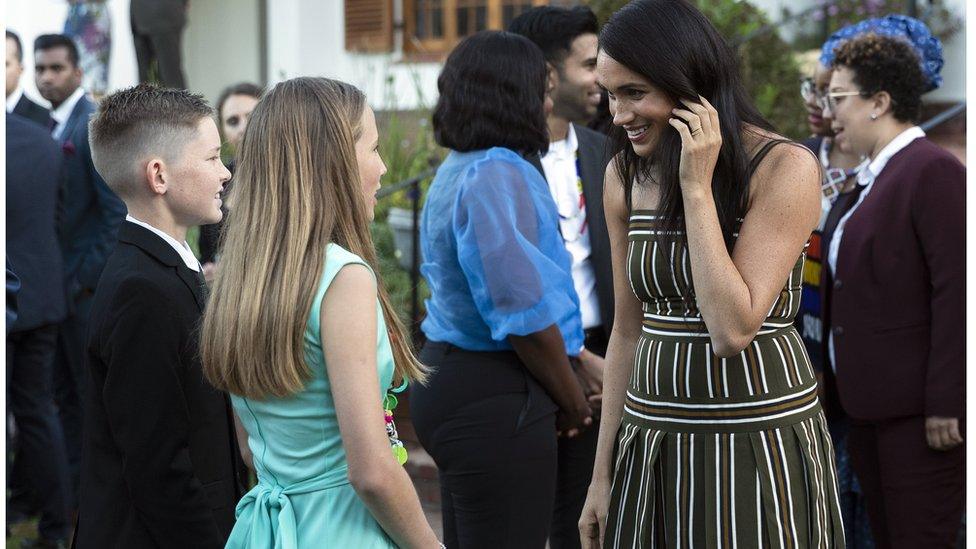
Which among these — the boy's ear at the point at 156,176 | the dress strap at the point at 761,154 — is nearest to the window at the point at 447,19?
the boy's ear at the point at 156,176

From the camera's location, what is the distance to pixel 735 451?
2.34 meters

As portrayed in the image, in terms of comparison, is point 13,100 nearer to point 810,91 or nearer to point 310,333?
point 810,91

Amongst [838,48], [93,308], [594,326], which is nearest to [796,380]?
[594,326]

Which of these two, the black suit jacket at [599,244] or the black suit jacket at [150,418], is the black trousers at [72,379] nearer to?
the black suit jacket at [599,244]

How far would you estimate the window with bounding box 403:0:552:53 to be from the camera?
1191 centimetres

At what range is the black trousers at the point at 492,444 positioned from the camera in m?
3.10

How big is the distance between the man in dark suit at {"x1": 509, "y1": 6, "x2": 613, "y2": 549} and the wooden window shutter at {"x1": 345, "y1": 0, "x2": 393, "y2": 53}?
28.8 feet

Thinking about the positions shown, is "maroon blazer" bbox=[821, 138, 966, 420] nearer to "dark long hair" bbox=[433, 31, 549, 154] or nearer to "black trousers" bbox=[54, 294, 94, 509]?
"dark long hair" bbox=[433, 31, 549, 154]

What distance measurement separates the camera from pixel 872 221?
3648 mm

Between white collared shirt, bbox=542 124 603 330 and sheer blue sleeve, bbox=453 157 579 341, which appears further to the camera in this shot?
white collared shirt, bbox=542 124 603 330

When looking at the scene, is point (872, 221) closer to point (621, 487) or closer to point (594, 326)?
point (594, 326)

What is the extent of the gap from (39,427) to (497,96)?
9.63 feet

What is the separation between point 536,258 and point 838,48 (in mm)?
1608

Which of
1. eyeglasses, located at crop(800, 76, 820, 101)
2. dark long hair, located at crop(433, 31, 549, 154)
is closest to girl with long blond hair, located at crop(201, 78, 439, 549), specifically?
dark long hair, located at crop(433, 31, 549, 154)
